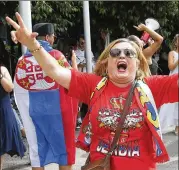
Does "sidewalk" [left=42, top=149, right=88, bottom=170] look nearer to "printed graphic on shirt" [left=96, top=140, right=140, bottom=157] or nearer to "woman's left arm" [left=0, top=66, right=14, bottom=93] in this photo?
"woman's left arm" [left=0, top=66, right=14, bottom=93]

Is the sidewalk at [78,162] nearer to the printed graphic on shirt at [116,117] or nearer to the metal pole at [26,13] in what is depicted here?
the metal pole at [26,13]

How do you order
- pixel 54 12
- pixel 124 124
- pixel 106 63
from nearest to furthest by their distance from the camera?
pixel 124 124 < pixel 106 63 < pixel 54 12

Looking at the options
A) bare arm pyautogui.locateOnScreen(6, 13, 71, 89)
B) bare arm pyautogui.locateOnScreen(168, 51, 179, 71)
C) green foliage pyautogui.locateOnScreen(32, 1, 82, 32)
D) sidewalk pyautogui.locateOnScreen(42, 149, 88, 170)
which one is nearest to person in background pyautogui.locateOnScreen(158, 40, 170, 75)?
green foliage pyautogui.locateOnScreen(32, 1, 82, 32)

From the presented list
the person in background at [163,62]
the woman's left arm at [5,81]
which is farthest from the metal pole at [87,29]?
the woman's left arm at [5,81]

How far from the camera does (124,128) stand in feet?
9.12

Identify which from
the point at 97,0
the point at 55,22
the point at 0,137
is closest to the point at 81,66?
the point at 55,22

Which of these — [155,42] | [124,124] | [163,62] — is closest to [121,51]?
[124,124]

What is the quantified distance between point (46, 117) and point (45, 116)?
14 mm

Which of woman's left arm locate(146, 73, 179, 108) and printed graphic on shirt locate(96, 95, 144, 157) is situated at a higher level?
woman's left arm locate(146, 73, 179, 108)

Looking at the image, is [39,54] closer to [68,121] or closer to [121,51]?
[121,51]

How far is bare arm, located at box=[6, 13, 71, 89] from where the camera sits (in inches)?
108

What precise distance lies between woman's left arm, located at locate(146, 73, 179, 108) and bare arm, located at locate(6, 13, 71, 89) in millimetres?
535

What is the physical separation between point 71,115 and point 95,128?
1580 mm

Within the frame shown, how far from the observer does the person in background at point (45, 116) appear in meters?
4.37
